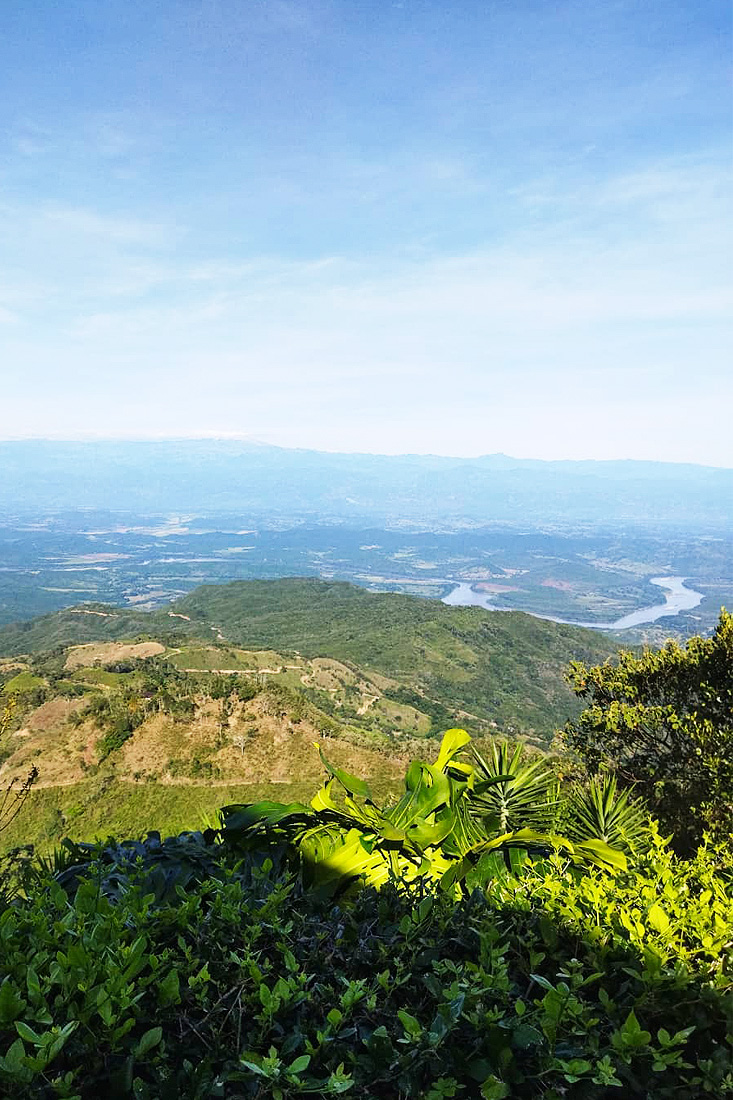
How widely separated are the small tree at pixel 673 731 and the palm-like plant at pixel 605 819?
5474mm

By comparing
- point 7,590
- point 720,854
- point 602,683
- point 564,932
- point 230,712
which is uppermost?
point 564,932

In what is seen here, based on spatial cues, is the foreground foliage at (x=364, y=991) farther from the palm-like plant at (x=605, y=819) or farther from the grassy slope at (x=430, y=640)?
the grassy slope at (x=430, y=640)

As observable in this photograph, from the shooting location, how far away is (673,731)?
8727 millimetres

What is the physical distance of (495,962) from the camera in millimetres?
1145

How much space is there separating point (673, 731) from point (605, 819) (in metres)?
7.44

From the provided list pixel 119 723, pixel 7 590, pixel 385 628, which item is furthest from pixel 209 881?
pixel 7 590

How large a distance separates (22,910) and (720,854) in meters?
2.08

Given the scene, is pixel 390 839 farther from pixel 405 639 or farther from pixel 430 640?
pixel 430 640

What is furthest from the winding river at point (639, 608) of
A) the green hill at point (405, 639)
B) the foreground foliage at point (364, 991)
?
the foreground foliage at point (364, 991)

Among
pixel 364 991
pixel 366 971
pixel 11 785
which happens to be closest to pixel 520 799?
pixel 366 971

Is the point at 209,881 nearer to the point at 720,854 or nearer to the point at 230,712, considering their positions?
the point at 720,854

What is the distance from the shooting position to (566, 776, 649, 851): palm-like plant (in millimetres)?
2199

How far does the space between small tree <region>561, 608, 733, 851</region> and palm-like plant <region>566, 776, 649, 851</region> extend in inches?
215

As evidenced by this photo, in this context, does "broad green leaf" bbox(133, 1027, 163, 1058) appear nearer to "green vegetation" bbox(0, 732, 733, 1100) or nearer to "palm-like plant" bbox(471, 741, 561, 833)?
"green vegetation" bbox(0, 732, 733, 1100)
